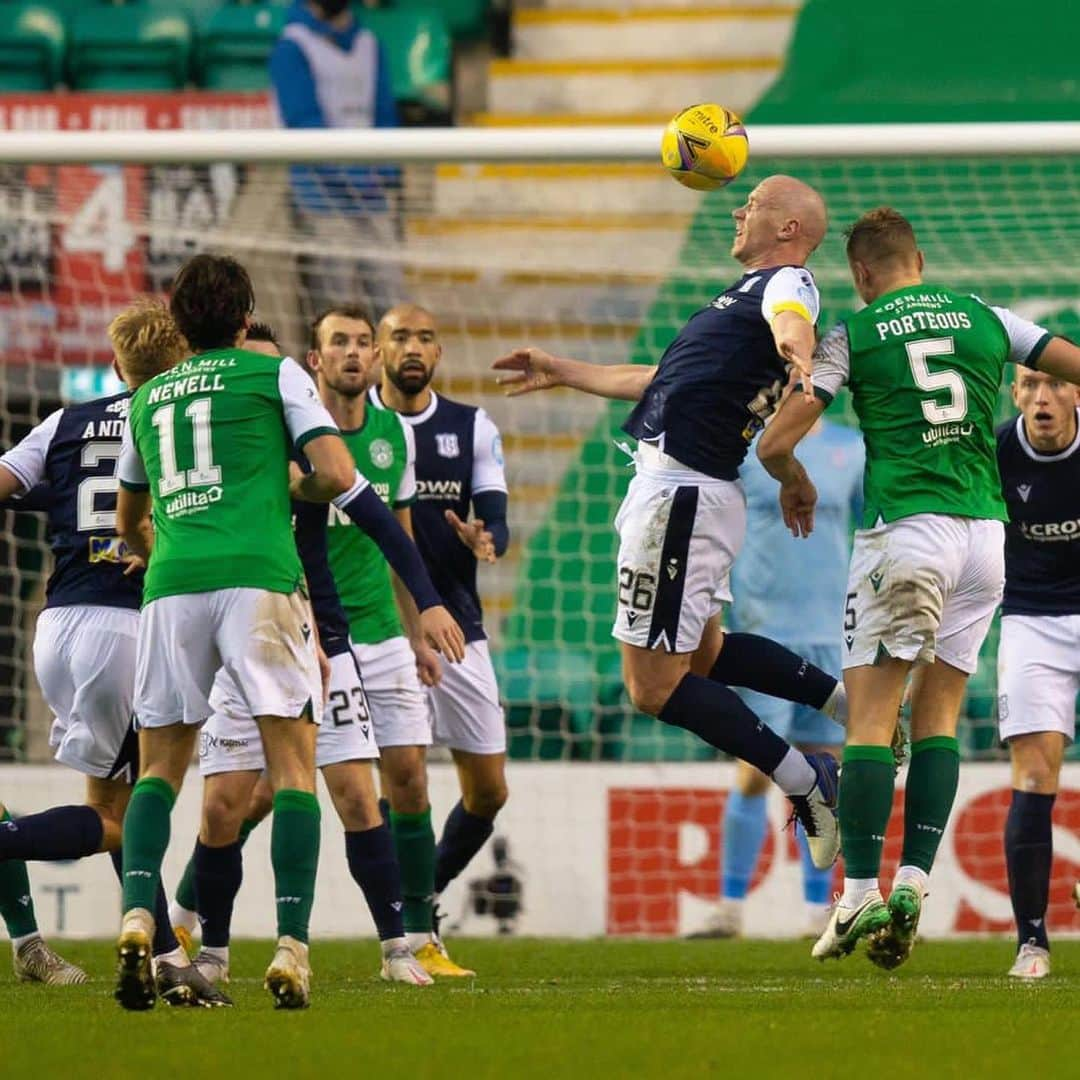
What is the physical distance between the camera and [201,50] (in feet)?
50.9

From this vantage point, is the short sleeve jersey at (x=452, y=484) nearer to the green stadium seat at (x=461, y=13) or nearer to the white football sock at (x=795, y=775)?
the white football sock at (x=795, y=775)

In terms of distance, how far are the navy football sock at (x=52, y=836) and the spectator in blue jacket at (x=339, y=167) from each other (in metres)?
6.44

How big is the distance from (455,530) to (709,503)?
176 cm

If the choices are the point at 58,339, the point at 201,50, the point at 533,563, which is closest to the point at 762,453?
the point at 533,563

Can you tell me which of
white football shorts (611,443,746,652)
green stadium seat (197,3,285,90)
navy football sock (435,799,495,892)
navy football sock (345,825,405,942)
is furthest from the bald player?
green stadium seat (197,3,285,90)

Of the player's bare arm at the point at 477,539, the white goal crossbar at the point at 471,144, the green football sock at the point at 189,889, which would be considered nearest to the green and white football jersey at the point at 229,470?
the green football sock at the point at 189,889

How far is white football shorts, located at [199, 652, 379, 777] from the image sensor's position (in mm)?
7137

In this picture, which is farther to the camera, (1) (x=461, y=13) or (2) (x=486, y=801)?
(1) (x=461, y=13)

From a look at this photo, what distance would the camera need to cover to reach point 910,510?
684 cm

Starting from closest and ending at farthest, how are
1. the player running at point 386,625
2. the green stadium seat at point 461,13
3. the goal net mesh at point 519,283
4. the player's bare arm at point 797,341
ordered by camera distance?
1. the player's bare arm at point 797,341
2. the player running at point 386,625
3. the goal net mesh at point 519,283
4. the green stadium seat at point 461,13

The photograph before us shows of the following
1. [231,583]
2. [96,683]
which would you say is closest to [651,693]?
[231,583]

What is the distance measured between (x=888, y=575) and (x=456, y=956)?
3.27 meters

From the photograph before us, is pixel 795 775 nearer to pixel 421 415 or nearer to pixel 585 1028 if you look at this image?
pixel 585 1028

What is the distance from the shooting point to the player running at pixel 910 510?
6805 mm
